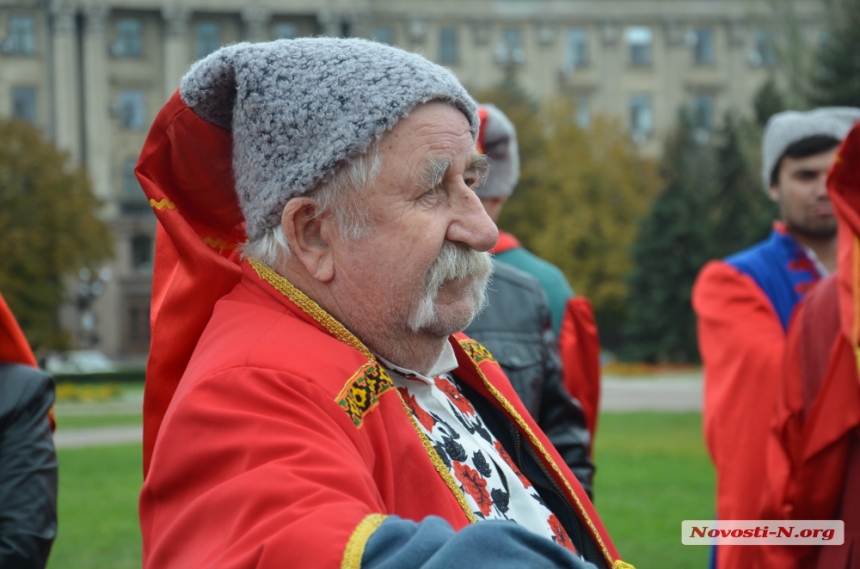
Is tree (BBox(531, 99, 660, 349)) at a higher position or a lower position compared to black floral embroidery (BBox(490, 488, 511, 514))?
lower

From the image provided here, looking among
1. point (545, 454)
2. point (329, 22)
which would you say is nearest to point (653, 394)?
point (545, 454)

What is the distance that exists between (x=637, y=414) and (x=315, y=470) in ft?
62.6

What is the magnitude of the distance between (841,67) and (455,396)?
78.0 ft

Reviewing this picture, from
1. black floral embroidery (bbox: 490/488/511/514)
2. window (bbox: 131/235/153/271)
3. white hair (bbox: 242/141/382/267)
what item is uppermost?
white hair (bbox: 242/141/382/267)

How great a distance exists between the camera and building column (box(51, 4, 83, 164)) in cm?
5700

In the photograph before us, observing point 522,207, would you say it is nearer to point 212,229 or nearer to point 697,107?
point 697,107

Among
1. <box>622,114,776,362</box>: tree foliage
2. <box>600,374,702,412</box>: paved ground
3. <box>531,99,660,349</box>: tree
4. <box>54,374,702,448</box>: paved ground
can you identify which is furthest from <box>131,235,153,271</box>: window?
<box>600,374,702,412</box>: paved ground

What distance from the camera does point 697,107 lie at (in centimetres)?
6350

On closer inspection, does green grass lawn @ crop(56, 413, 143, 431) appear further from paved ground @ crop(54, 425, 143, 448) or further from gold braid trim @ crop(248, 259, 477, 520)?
gold braid trim @ crop(248, 259, 477, 520)

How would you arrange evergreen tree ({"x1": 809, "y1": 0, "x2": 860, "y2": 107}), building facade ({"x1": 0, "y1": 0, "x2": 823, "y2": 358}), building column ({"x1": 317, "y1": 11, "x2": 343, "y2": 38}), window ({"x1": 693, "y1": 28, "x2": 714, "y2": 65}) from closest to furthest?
1. evergreen tree ({"x1": 809, "y1": 0, "x2": 860, "y2": 107})
2. building facade ({"x1": 0, "y1": 0, "x2": 823, "y2": 358})
3. building column ({"x1": 317, "y1": 11, "x2": 343, "y2": 38})
4. window ({"x1": 693, "y1": 28, "x2": 714, "y2": 65})

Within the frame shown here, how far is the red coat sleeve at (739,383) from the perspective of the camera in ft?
15.7

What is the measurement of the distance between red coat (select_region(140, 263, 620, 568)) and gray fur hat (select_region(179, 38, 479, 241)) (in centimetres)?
23

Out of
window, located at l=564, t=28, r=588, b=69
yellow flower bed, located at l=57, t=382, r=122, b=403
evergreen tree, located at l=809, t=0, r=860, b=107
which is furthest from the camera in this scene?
window, located at l=564, t=28, r=588, b=69

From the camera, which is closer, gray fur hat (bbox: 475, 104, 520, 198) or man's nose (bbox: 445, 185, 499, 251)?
man's nose (bbox: 445, 185, 499, 251)
